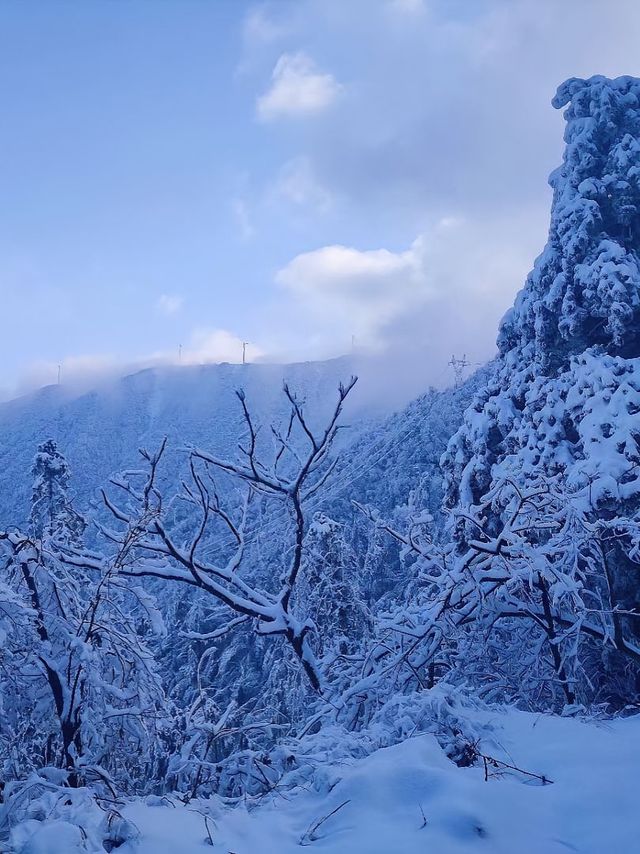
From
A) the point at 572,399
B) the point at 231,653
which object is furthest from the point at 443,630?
the point at 231,653

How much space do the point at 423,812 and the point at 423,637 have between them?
4.04m

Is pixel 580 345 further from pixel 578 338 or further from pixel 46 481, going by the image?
pixel 46 481

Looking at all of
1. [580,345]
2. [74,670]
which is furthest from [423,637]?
[580,345]

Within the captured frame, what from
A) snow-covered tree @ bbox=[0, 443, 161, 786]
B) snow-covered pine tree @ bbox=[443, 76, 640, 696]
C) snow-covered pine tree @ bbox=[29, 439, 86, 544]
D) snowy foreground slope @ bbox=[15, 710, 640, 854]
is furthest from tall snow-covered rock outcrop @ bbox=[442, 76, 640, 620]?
snow-covered pine tree @ bbox=[29, 439, 86, 544]

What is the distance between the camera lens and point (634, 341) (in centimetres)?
1179

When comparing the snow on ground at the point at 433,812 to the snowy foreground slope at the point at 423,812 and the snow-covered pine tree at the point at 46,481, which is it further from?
the snow-covered pine tree at the point at 46,481

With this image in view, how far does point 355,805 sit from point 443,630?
159 inches

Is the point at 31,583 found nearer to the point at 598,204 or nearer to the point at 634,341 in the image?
the point at 634,341

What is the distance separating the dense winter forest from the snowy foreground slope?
0.02 meters

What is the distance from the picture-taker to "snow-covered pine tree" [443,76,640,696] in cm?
1034

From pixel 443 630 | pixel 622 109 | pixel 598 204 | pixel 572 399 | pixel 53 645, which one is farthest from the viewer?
pixel 622 109

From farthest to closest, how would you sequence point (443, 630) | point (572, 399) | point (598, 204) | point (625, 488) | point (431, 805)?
point (598, 204) < point (572, 399) < point (625, 488) < point (443, 630) < point (431, 805)

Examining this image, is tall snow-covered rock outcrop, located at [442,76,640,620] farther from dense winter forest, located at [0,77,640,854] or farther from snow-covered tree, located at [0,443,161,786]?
snow-covered tree, located at [0,443,161,786]

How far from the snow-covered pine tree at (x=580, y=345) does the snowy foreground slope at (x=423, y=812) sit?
6.47 metres
